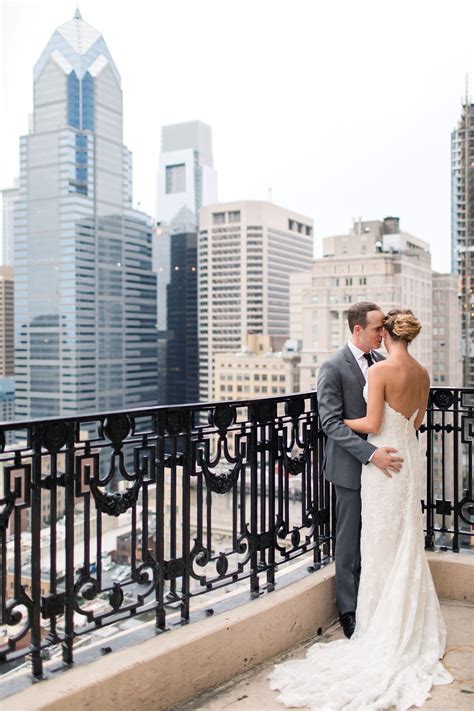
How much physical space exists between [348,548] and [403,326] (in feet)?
3.24

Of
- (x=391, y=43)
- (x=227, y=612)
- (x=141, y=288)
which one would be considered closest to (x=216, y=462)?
(x=227, y=612)

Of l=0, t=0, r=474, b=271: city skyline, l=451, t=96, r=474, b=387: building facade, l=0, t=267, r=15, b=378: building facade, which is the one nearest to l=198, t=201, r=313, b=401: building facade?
l=0, t=0, r=474, b=271: city skyline

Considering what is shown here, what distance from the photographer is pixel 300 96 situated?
303ft

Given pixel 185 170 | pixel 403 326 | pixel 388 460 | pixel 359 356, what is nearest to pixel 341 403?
pixel 359 356

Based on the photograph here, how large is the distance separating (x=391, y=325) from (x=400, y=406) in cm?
32

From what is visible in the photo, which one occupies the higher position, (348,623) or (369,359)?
(369,359)

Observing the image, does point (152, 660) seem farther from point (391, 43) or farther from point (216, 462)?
point (391, 43)

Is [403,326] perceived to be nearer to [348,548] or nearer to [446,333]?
[348,548]

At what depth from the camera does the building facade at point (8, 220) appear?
240ft

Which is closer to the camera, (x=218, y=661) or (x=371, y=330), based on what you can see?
(x=218, y=661)

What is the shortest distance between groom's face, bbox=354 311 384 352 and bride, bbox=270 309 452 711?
119 mm

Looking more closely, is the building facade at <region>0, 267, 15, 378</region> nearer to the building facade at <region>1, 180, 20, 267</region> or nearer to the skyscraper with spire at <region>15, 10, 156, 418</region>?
the skyscraper with spire at <region>15, 10, 156, 418</region>

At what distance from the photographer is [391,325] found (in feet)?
8.89

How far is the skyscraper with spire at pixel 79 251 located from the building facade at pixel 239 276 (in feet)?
21.3
